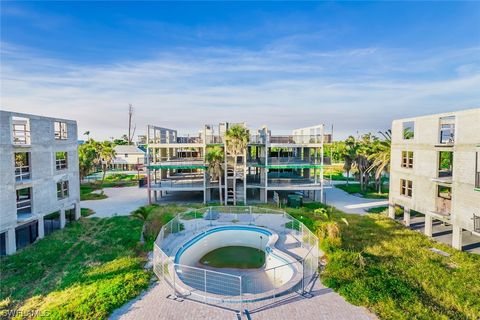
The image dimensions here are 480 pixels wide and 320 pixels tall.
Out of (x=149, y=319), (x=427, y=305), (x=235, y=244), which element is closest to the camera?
(x=149, y=319)

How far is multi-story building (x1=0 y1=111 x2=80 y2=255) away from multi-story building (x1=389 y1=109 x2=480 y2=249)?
27.6m

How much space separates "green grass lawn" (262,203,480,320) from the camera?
1065 cm

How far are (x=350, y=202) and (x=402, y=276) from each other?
17.1 meters

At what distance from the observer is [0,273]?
1429 centimetres

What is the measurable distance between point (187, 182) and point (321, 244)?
17.0 metres

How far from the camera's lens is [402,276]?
1320 cm

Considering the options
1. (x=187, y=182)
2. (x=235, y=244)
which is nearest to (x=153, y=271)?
(x=235, y=244)

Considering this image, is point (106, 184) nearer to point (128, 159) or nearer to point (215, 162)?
point (128, 159)

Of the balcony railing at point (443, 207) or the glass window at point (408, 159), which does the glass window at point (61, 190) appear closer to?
the glass window at point (408, 159)

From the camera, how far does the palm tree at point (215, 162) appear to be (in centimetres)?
2733

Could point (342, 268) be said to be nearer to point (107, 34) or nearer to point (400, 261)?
point (400, 261)

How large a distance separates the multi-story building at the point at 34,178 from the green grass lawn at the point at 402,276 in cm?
1874

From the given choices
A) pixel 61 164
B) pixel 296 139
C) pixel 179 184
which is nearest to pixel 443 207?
pixel 296 139

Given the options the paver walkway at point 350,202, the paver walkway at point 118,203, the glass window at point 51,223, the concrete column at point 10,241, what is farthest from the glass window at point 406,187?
the glass window at point 51,223
